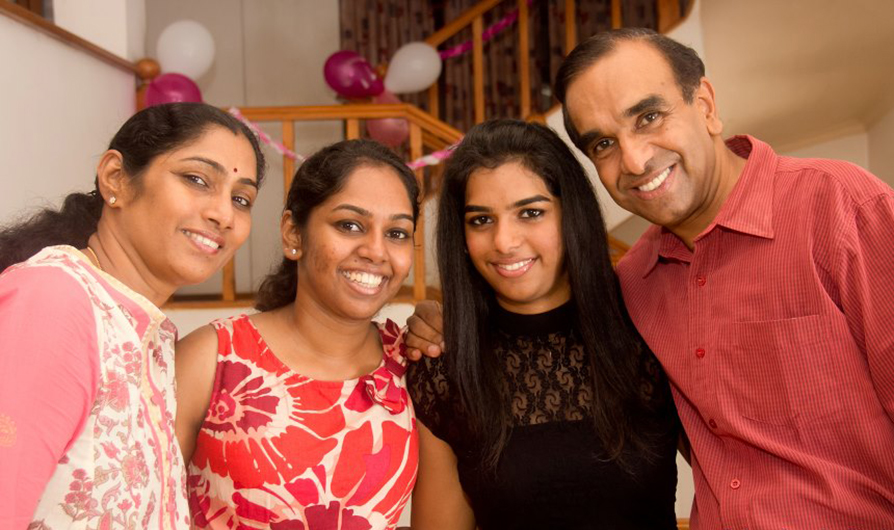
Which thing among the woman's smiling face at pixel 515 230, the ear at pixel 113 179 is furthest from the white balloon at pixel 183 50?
the ear at pixel 113 179

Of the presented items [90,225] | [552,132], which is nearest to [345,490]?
[90,225]

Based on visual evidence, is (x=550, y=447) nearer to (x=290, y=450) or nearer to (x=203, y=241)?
(x=290, y=450)

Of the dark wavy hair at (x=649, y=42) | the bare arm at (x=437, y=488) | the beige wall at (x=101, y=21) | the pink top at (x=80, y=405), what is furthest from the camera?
the beige wall at (x=101, y=21)

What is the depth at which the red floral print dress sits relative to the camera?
4.90 ft

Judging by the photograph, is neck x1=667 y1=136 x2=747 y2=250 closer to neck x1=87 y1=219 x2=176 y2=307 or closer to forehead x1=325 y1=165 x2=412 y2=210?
forehead x1=325 y1=165 x2=412 y2=210

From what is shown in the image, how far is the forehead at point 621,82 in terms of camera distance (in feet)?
5.09

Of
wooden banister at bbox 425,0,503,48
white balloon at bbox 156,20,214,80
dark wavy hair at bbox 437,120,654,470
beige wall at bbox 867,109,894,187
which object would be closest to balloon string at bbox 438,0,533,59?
wooden banister at bbox 425,0,503,48

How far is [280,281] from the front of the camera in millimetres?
1821

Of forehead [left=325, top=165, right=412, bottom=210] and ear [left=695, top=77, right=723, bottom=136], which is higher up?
ear [left=695, top=77, right=723, bottom=136]

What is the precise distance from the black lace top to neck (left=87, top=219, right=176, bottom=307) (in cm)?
68

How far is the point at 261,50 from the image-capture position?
6.35 meters

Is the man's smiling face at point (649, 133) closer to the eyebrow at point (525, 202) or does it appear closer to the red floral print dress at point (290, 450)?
the eyebrow at point (525, 202)

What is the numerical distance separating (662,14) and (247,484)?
494 cm

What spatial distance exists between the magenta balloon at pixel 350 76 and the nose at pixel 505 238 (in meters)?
4.01
